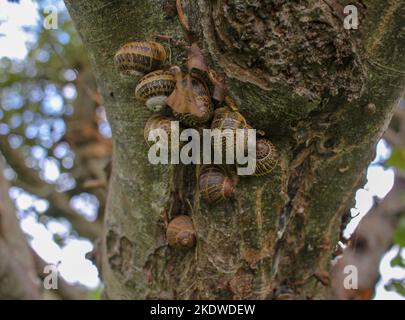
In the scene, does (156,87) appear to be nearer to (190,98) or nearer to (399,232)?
(190,98)

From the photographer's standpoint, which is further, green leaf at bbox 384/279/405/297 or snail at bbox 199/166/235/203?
green leaf at bbox 384/279/405/297

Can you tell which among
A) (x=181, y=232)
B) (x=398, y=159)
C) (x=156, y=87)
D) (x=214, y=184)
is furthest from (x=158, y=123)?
(x=398, y=159)

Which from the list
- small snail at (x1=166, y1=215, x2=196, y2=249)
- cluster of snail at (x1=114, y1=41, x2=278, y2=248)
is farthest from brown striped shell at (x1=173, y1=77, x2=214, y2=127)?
small snail at (x1=166, y1=215, x2=196, y2=249)

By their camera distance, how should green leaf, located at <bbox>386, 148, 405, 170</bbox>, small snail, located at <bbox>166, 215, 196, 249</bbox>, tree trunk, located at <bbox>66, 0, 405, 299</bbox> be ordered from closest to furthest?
tree trunk, located at <bbox>66, 0, 405, 299</bbox>, small snail, located at <bbox>166, 215, 196, 249</bbox>, green leaf, located at <bbox>386, 148, 405, 170</bbox>

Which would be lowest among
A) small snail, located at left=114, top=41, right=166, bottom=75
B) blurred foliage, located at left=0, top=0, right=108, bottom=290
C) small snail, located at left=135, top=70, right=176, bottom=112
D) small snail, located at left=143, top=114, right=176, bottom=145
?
small snail, located at left=143, top=114, right=176, bottom=145

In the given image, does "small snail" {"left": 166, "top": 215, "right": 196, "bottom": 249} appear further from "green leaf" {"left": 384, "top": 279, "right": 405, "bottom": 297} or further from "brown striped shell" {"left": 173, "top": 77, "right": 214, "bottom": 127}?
"green leaf" {"left": 384, "top": 279, "right": 405, "bottom": 297}

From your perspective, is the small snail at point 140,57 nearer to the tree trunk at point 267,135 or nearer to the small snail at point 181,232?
the tree trunk at point 267,135

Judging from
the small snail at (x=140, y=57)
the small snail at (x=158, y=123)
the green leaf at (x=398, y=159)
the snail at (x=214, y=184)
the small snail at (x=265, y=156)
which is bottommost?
the snail at (x=214, y=184)

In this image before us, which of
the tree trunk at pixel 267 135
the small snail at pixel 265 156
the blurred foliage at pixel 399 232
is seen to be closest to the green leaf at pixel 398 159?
the blurred foliage at pixel 399 232
